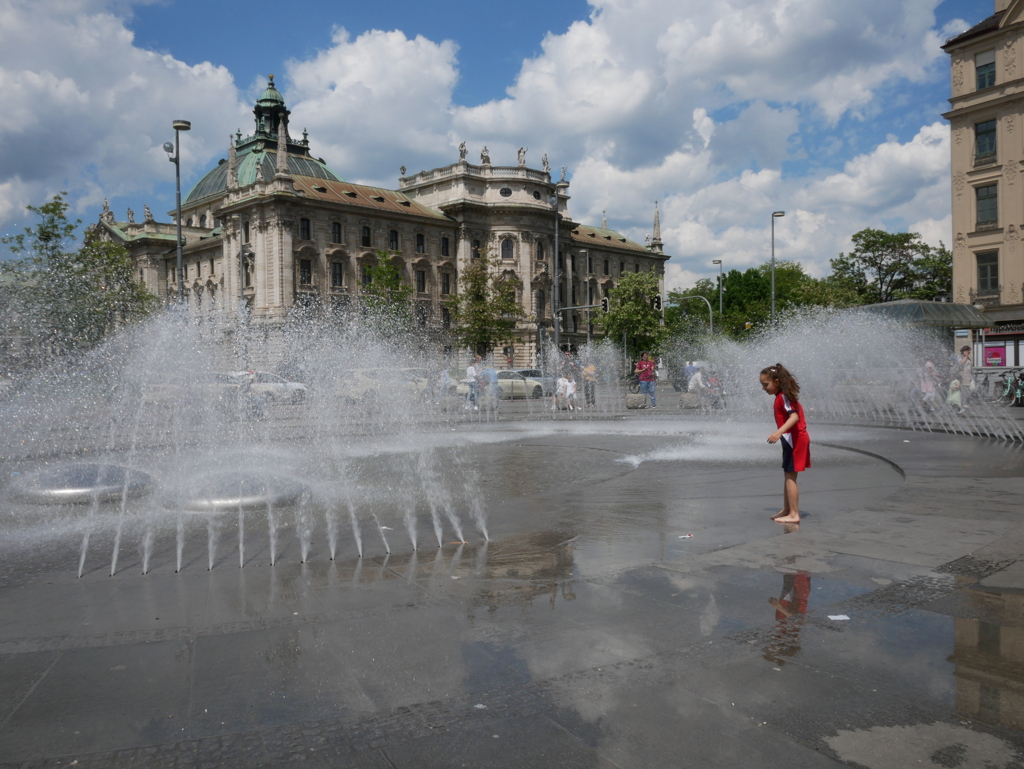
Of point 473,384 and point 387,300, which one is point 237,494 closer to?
point 473,384

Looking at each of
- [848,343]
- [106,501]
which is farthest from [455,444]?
[848,343]

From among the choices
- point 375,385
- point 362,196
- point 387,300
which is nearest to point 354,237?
point 362,196

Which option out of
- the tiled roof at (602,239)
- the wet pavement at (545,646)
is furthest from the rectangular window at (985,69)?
the tiled roof at (602,239)

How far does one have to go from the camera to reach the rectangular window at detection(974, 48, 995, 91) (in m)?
39.1

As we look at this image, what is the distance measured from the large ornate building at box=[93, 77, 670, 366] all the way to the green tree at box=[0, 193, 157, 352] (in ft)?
90.2

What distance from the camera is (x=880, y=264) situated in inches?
2731

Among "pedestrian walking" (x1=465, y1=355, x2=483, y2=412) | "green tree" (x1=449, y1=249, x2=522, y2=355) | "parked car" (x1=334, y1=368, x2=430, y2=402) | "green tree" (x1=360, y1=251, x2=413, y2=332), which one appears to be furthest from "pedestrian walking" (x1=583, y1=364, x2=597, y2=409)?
"green tree" (x1=360, y1=251, x2=413, y2=332)

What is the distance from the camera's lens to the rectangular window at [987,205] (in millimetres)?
39250

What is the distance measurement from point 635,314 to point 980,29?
1115 inches

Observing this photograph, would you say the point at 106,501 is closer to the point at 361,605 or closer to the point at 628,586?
the point at 361,605

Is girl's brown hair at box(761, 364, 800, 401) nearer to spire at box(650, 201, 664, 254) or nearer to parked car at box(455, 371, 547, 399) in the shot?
parked car at box(455, 371, 547, 399)

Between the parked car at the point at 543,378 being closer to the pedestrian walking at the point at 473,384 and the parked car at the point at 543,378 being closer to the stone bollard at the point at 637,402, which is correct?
the pedestrian walking at the point at 473,384

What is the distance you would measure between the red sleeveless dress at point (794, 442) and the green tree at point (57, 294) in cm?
2814

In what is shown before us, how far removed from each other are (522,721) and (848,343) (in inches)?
1184
